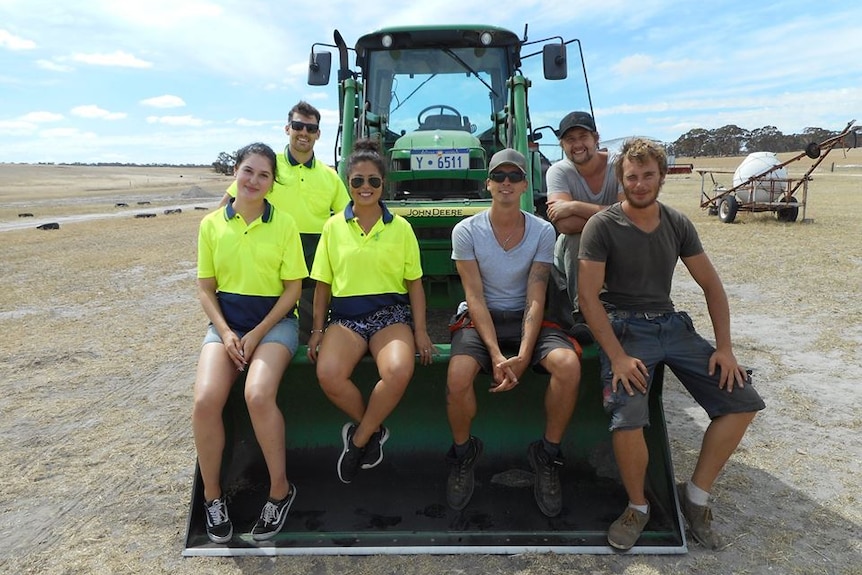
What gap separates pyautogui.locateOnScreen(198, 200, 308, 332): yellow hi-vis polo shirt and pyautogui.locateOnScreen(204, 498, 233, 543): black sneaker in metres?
0.88

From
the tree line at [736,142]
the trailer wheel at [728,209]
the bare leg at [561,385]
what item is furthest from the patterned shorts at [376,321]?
the tree line at [736,142]

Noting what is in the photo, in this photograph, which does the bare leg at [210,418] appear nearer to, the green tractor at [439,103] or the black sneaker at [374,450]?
the black sneaker at [374,450]

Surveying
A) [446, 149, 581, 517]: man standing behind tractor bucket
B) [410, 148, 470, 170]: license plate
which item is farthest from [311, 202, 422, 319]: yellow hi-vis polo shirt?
[410, 148, 470, 170]: license plate

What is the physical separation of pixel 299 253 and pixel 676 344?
6.51 ft

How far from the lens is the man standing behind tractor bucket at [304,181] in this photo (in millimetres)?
4121

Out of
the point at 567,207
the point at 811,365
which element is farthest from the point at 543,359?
the point at 811,365

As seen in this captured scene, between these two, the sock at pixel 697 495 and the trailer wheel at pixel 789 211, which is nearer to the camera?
the sock at pixel 697 495

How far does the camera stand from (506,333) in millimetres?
3281

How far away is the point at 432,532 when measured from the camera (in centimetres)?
297

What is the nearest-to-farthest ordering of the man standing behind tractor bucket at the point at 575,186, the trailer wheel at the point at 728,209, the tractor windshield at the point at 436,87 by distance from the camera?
the man standing behind tractor bucket at the point at 575,186 → the tractor windshield at the point at 436,87 → the trailer wheel at the point at 728,209

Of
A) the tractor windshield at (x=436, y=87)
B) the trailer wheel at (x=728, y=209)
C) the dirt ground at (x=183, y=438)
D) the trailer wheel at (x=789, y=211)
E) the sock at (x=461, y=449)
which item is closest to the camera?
the dirt ground at (x=183, y=438)

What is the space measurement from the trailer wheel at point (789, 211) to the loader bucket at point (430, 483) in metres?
14.7


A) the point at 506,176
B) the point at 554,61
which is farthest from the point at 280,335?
the point at 554,61

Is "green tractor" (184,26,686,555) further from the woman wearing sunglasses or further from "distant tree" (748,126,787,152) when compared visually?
"distant tree" (748,126,787,152)
